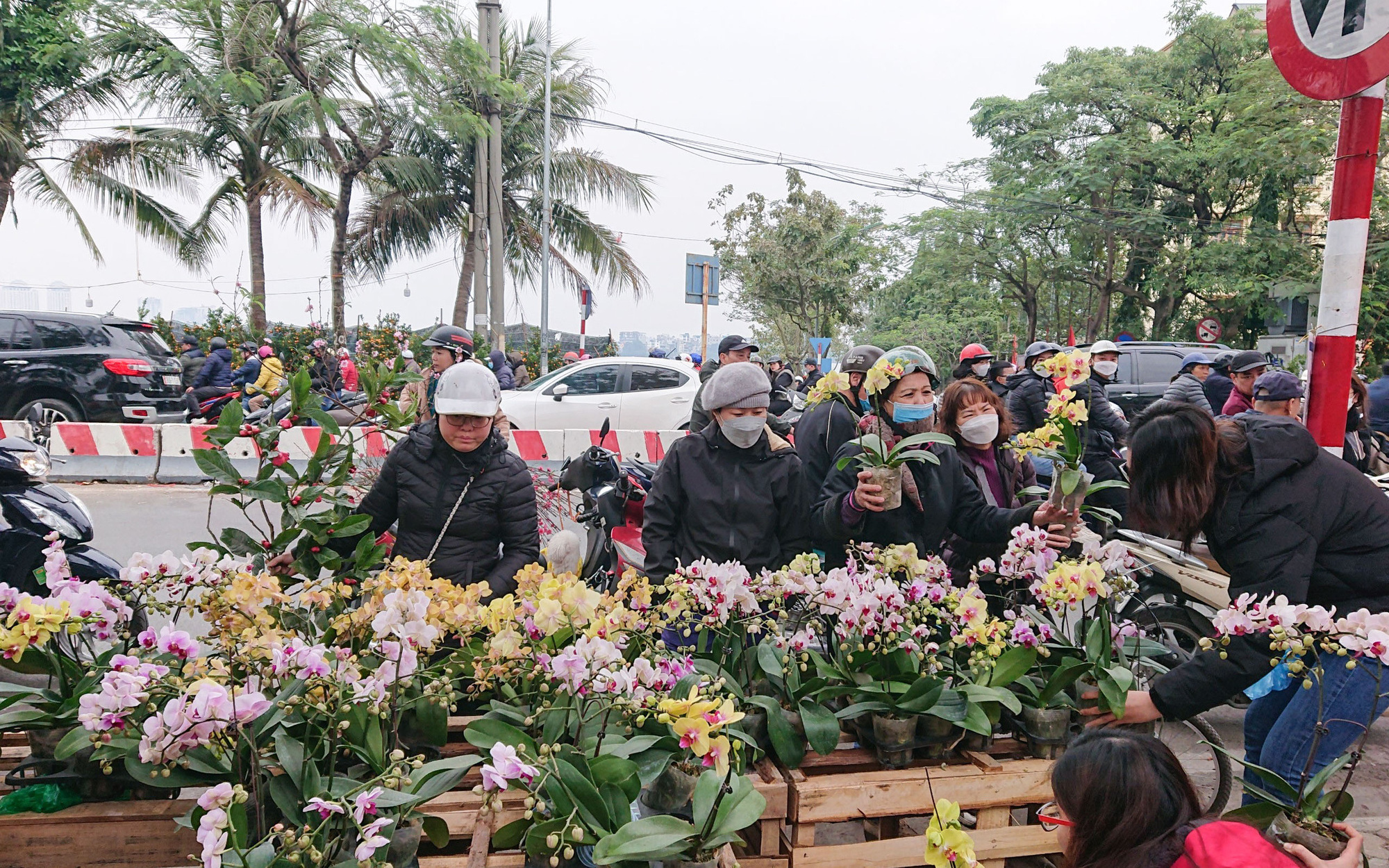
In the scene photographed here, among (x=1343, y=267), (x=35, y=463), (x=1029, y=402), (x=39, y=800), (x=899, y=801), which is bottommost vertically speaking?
(x=899, y=801)

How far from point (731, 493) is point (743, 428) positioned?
8.8 inches

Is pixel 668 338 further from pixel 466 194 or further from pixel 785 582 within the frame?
pixel 785 582

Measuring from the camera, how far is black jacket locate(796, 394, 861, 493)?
11.1 feet

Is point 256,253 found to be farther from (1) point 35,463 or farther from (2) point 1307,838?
(2) point 1307,838

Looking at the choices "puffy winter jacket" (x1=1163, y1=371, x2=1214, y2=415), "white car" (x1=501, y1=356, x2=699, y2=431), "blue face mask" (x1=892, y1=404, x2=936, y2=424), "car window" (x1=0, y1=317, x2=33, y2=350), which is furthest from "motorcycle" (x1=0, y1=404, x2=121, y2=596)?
"car window" (x1=0, y1=317, x2=33, y2=350)

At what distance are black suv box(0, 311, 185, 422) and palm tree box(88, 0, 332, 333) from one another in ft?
12.7

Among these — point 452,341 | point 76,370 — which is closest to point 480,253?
point 76,370

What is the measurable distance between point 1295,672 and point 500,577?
220 cm

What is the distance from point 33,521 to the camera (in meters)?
3.65

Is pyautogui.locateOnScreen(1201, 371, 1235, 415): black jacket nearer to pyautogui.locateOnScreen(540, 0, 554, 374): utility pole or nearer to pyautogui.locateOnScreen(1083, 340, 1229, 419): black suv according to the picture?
pyautogui.locateOnScreen(1083, 340, 1229, 419): black suv

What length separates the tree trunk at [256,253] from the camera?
52.4 ft

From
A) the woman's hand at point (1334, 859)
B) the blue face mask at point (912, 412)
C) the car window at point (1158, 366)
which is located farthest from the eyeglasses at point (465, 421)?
the car window at point (1158, 366)

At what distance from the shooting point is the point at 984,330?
27.5 m

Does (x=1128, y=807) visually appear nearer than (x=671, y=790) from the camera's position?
Yes
